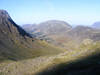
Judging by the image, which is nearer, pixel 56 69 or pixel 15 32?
pixel 56 69

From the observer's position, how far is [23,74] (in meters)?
55.3

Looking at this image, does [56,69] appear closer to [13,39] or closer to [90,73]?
[90,73]

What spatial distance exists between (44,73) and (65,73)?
30.3 feet

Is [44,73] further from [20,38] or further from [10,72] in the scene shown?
[20,38]

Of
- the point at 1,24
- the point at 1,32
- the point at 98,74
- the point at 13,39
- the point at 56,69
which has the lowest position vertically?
the point at 98,74

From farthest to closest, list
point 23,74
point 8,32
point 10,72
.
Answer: point 8,32
point 10,72
point 23,74

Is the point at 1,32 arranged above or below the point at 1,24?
below

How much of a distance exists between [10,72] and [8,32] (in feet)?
372

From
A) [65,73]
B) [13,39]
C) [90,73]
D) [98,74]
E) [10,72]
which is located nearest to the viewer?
[98,74]

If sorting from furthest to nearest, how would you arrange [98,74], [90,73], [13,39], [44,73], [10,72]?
[13,39], [10,72], [44,73], [90,73], [98,74]

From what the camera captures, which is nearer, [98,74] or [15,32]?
[98,74]

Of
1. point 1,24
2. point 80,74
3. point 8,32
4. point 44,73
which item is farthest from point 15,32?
point 80,74

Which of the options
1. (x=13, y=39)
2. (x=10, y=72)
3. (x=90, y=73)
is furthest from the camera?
(x=13, y=39)

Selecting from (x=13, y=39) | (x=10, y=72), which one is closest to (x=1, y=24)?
(x=13, y=39)
